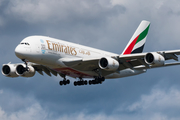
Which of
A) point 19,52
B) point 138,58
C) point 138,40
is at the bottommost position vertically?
point 138,58

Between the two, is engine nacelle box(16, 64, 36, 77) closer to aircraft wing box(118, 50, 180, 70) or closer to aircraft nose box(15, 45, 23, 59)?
aircraft nose box(15, 45, 23, 59)

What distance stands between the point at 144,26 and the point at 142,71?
9491 millimetres

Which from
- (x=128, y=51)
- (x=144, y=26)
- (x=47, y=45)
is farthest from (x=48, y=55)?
(x=144, y=26)

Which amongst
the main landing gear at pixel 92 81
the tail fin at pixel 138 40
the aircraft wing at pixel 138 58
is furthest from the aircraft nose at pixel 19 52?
the tail fin at pixel 138 40

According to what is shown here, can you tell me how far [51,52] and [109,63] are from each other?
706cm

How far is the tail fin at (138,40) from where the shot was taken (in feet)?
174

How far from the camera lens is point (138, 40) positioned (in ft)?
181

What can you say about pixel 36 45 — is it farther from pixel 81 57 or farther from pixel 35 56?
pixel 81 57

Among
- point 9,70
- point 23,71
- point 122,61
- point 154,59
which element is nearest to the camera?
point 154,59

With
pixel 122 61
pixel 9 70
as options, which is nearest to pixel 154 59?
pixel 122 61

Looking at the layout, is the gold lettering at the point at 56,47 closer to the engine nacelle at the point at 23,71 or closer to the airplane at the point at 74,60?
the airplane at the point at 74,60

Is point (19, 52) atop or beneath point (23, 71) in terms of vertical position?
atop

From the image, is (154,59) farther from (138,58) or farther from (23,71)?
→ (23,71)

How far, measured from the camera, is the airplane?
128 feet
